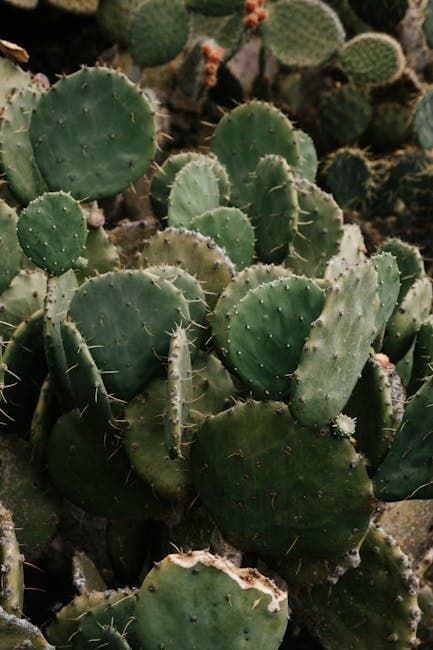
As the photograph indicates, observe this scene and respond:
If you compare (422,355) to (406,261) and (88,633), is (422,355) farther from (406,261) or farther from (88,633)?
(88,633)

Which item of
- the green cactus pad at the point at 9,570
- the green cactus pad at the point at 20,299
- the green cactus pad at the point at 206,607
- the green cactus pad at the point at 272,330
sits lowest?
the green cactus pad at the point at 9,570

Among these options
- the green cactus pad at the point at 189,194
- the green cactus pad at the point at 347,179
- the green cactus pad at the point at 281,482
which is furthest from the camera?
the green cactus pad at the point at 347,179

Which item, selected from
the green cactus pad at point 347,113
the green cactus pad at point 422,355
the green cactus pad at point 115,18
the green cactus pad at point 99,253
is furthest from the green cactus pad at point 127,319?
the green cactus pad at point 347,113

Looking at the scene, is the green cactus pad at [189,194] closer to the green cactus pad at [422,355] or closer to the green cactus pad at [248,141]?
the green cactus pad at [248,141]

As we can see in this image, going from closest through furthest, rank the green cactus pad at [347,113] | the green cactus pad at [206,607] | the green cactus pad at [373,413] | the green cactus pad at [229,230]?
the green cactus pad at [206,607] < the green cactus pad at [373,413] < the green cactus pad at [229,230] < the green cactus pad at [347,113]

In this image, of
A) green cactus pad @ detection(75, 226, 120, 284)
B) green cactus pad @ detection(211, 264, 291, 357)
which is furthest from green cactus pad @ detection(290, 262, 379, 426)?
green cactus pad @ detection(75, 226, 120, 284)

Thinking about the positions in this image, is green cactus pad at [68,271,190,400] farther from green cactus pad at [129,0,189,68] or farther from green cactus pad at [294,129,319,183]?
green cactus pad at [129,0,189,68]

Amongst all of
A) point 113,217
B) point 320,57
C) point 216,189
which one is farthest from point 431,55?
point 216,189

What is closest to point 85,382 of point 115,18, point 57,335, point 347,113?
point 57,335
